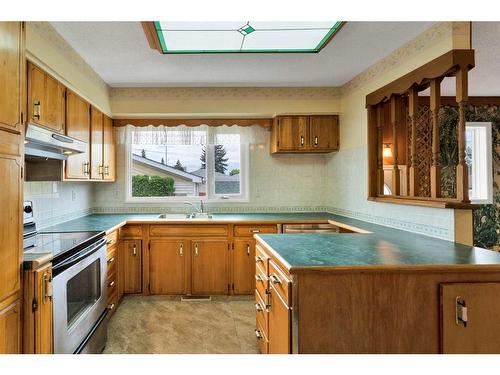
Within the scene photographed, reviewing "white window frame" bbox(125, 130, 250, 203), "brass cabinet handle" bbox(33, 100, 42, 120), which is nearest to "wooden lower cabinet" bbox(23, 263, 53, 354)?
"brass cabinet handle" bbox(33, 100, 42, 120)

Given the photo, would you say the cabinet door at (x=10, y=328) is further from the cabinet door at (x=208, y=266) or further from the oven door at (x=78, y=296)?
the cabinet door at (x=208, y=266)

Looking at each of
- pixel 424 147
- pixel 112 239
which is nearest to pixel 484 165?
pixel 424 147

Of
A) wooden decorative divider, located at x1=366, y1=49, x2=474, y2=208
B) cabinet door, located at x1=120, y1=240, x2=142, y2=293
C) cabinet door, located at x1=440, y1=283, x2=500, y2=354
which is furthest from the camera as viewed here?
cabinet door, located at x1=120, y1=240, x2=142, y2=293

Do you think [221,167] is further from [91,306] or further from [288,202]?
[91,306]

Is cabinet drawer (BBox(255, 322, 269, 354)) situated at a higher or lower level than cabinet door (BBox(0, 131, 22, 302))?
lower

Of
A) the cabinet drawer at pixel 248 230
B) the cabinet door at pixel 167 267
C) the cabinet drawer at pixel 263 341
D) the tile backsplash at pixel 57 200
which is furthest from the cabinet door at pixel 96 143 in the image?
the cabinet drawer at pixel 263 341

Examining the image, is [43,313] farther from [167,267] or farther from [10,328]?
[167,267]

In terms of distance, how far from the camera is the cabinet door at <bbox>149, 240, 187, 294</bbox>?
132 inches

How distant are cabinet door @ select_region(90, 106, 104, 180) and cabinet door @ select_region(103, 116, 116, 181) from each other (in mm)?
118

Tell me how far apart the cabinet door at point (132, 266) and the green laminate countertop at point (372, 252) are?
178 centimetres

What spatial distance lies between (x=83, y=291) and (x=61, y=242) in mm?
363

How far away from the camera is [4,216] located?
1.34 m

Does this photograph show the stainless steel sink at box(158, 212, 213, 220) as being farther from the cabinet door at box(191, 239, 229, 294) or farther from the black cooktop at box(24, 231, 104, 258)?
the black cooktop at box(24, 231, 104, 258)

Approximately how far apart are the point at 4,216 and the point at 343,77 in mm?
3288
